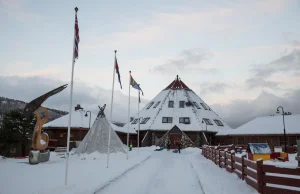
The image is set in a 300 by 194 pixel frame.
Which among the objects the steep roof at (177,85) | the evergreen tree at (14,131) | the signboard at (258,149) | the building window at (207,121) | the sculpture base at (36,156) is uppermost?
the steep roof at (177,85)

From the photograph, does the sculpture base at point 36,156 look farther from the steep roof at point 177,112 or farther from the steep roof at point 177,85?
the steep roof at point 177,85

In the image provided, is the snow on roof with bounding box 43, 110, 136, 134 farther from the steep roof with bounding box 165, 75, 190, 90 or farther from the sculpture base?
the steep roof with bounding box 165, 75, 190, 90

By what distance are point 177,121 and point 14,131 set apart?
34.9 meters

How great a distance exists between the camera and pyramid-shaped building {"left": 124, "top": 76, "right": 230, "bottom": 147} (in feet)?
169

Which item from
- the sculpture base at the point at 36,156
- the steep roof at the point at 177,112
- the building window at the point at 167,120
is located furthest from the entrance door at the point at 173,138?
the sculpture base at the point at 36,156

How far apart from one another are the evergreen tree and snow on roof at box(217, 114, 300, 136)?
126 ft

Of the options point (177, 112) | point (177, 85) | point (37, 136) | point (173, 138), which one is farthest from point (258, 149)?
point (177, 85)

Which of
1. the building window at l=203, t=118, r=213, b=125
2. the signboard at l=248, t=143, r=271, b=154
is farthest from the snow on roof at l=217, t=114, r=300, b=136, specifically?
the signboard at l=248, t=143, r=271, b=154

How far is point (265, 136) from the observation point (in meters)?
48.0

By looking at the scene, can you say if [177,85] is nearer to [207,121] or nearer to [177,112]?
[177,112]

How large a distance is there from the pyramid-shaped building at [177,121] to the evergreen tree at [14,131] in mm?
27181

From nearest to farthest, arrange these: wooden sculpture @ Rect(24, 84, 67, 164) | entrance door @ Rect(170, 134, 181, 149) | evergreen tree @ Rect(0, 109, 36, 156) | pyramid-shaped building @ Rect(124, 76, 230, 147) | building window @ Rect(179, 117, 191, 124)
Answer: wooden sculpture @ Rect(24, 84, 67, 164)
evergreen tree @ Rect(0, 109, 36, 156)
entrance door @ Rect(170, 134, 181, 149)
pyramid-shaped building @ Rect(124, 76, 230, 147)
building window @ Rect(179, 117, 191, 124)

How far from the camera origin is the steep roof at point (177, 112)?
175 feet

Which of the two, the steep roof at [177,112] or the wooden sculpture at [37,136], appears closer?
the wooden sculpture at [37,136]
